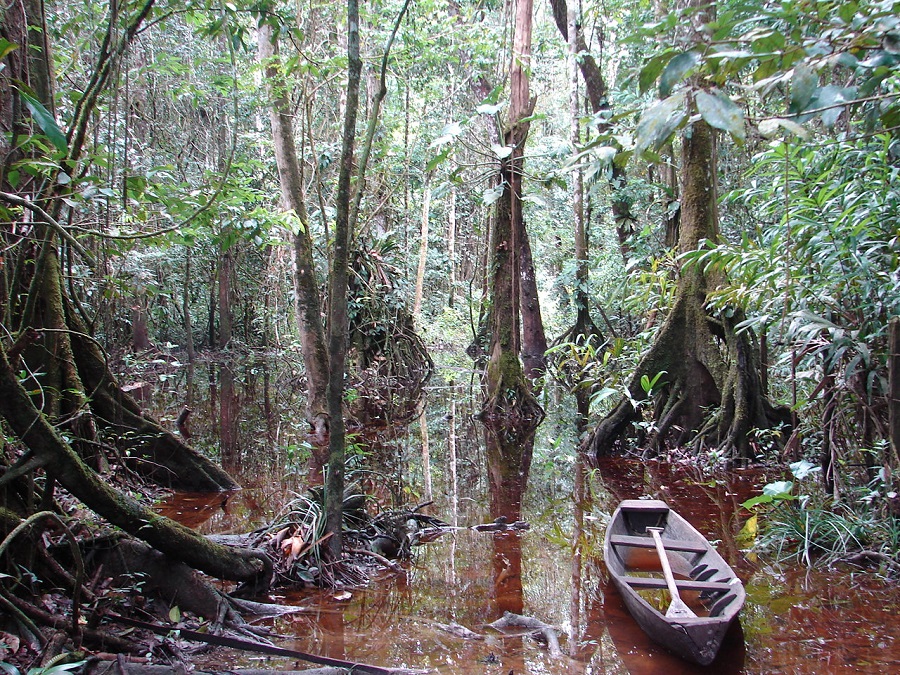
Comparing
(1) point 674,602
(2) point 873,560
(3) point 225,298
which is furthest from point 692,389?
(3) point 225,298

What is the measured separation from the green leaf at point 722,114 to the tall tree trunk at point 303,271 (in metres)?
6.78

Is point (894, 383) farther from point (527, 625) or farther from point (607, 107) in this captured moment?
point (607, 107)

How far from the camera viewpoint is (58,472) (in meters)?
2.82

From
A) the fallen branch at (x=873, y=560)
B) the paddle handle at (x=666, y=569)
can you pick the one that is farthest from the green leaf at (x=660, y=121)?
the fallen branch at (x=873, y=560)

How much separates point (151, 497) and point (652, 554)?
4.04 m

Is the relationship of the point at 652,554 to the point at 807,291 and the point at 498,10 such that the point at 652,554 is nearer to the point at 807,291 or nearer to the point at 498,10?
the point at 807,291

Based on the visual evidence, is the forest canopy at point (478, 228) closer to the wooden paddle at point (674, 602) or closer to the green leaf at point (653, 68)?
the green leaf at point (653, 68)

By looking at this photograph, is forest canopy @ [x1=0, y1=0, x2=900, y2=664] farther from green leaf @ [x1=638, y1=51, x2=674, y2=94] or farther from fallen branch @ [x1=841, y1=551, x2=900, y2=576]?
fallen branch @ [x1=841, y1=551, x2=900, y2=576]

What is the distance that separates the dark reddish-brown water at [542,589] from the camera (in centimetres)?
341

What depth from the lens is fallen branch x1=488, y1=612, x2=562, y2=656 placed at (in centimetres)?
364

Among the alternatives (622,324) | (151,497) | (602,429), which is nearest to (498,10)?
(622,324)

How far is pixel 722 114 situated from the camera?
164 centimetres

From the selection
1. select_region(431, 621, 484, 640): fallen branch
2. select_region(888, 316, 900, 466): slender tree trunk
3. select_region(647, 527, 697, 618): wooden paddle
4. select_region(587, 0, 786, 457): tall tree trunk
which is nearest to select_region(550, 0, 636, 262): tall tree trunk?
select_region(587, 0, 786, 457): tall tree trunk

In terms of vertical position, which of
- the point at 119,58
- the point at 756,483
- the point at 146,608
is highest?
the point at 119,58
